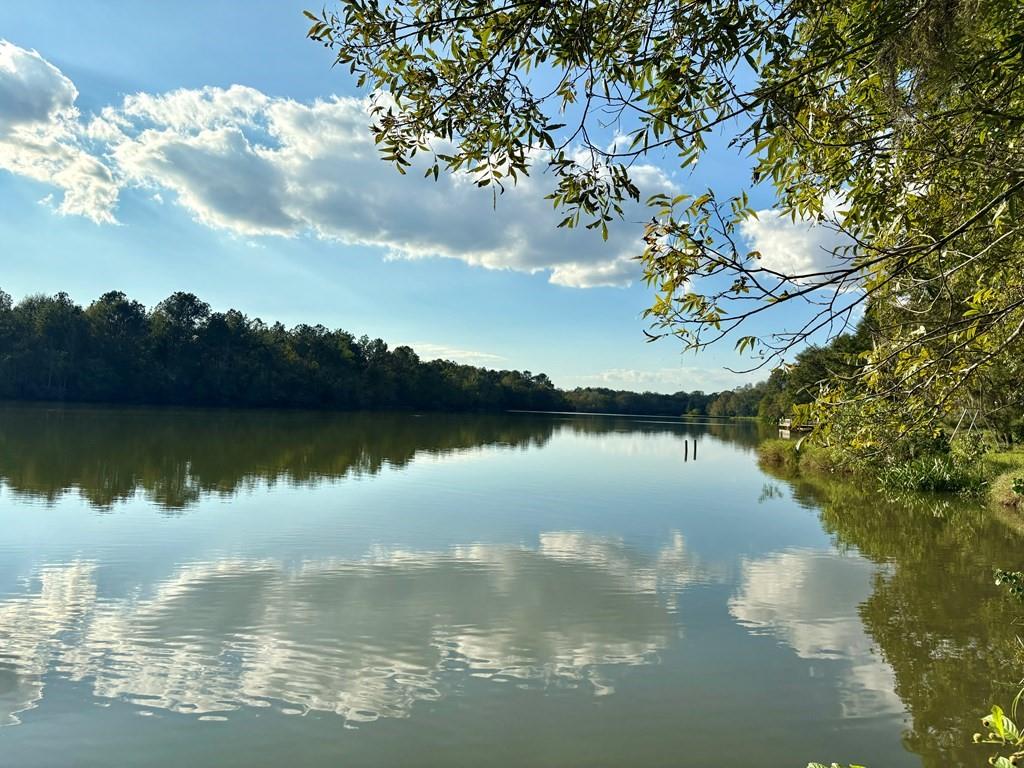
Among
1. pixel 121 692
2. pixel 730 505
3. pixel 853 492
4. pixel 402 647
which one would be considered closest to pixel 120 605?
pixel 121 692

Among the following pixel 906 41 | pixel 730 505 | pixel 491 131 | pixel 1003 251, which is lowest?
pixel 730 505

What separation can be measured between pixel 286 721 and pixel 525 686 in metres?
2.32

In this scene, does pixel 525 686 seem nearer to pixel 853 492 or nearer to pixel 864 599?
pixel 864 599

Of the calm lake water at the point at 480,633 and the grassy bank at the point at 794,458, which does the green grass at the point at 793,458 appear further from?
the calm lake water at the point at 480,633

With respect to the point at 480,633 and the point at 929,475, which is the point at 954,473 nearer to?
the point at 929,475

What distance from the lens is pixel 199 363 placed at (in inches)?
3428

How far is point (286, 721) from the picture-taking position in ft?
18.8

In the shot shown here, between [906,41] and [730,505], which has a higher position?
[906,41]

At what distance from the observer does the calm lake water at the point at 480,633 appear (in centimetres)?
559

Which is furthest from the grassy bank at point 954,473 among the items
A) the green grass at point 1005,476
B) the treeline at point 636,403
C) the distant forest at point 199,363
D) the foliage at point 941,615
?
the treeline at point 636,403

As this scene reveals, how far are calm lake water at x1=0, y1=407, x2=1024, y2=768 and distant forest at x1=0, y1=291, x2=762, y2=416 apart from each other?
2762 inches

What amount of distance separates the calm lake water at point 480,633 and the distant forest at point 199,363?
7015 centimetres

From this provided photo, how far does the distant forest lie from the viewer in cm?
7481

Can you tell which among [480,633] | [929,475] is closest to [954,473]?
[929,475]
